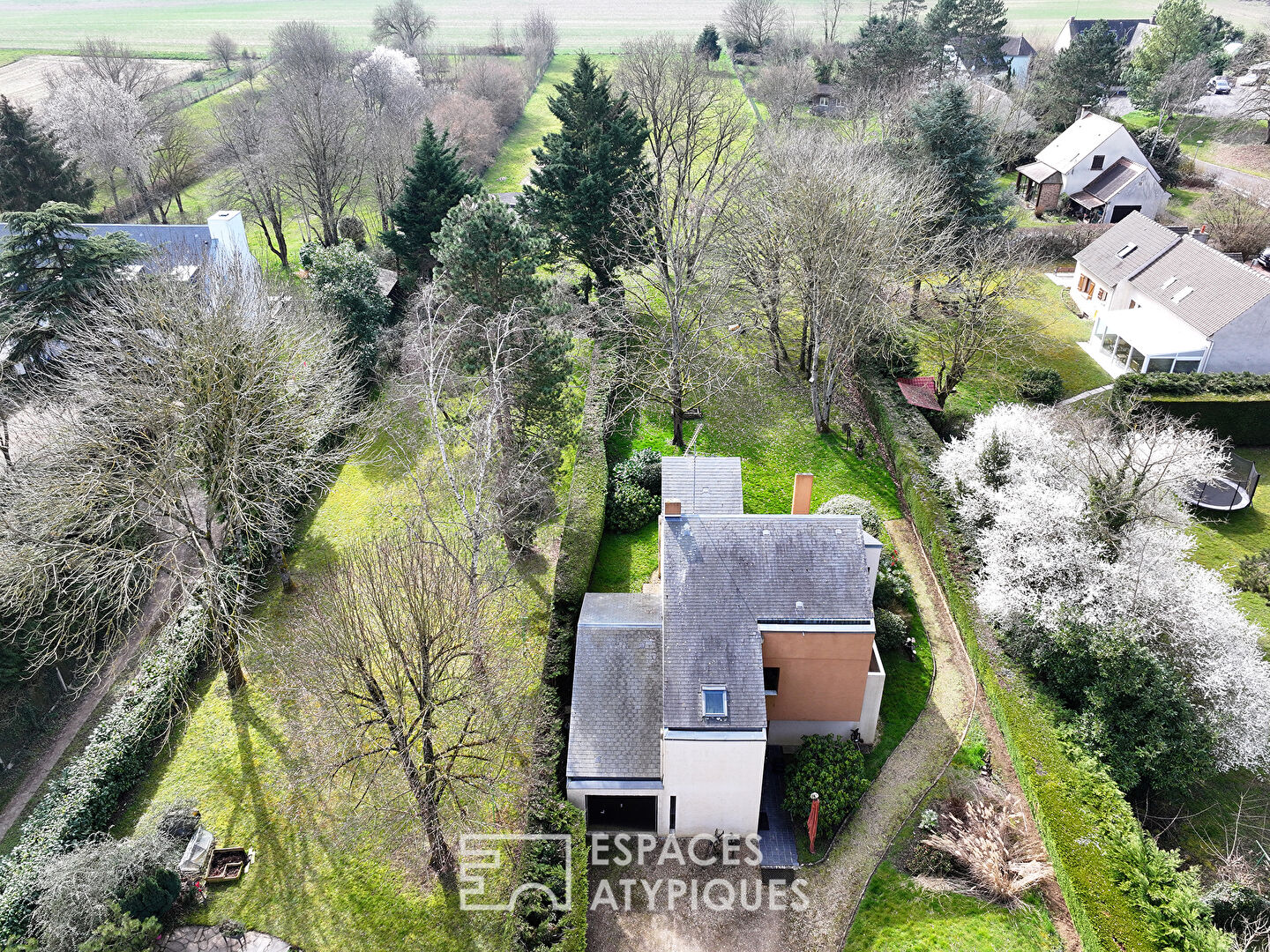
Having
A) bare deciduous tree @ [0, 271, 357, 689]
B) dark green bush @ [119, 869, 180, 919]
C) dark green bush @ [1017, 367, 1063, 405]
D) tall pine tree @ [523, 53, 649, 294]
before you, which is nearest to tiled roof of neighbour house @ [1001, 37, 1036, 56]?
dark green bush @ [1017, 367, 1063, 405]

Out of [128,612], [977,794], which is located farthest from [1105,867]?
[128,612]

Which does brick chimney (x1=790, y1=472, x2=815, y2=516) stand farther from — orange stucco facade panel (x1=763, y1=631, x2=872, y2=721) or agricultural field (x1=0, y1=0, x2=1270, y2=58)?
agricultural field (x1=0, y1=0, x2=1270, y2=58)

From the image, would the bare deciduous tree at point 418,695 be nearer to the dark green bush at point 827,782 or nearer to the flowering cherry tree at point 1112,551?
the dark green bush at point 827,782

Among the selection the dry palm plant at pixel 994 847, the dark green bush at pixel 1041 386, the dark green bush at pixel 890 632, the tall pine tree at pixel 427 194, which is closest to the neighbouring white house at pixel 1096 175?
the dark green bush at pixel 1041 386

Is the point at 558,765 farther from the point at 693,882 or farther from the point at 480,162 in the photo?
the point at 480,162

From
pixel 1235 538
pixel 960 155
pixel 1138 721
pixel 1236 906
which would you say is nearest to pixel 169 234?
pixel 960 155

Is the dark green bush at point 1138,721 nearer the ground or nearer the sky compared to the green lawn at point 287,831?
nearer the sky
